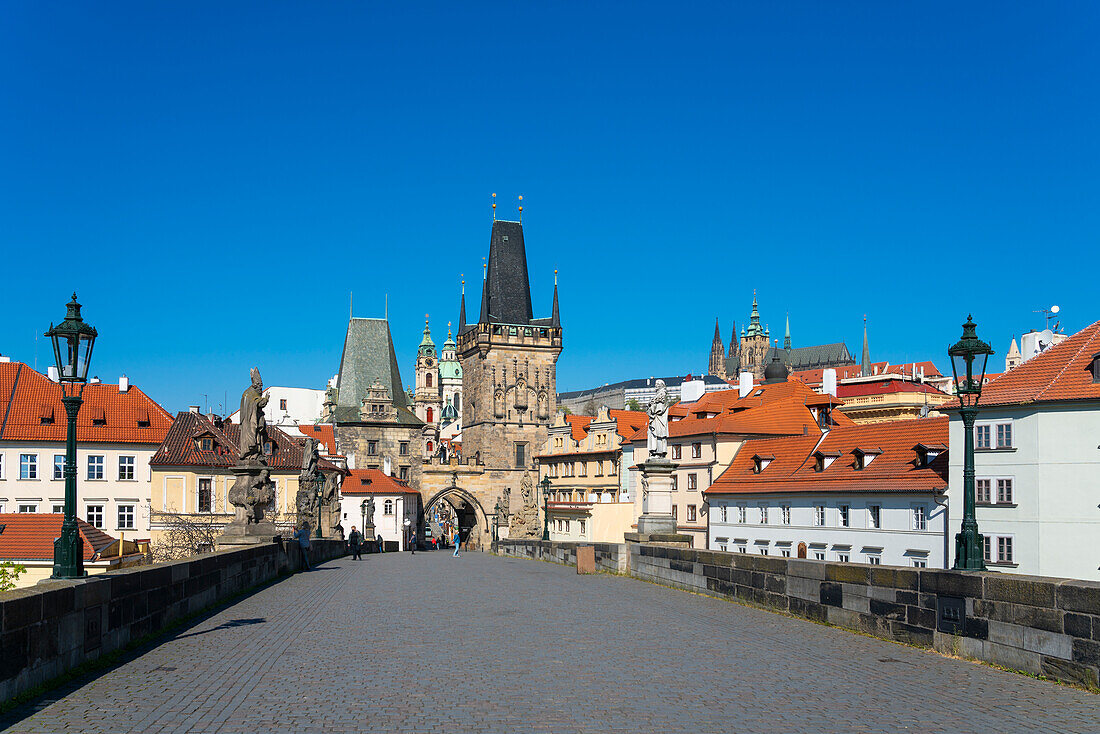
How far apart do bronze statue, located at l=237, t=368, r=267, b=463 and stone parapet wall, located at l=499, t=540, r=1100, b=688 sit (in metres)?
10.4

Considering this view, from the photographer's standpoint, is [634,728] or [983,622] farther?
[983,622]

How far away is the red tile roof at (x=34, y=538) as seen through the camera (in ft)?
102

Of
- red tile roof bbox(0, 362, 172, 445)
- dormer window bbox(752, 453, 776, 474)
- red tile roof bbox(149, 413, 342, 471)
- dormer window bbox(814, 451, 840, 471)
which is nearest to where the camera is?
dormer window bbox(814, 451, 840, 471)

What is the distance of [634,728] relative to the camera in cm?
783

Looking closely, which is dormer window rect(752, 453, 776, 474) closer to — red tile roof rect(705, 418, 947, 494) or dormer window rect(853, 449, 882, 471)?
red tile roof rect(705, 418, 947, 494)

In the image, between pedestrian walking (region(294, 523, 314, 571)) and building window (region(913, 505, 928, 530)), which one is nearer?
pedestrian walking (region(294, 523, 314, 571))

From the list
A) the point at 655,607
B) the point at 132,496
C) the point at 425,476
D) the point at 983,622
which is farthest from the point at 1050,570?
the point at 425,476

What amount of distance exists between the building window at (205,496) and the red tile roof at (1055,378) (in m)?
42.7

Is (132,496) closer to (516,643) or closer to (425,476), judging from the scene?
(425,476)

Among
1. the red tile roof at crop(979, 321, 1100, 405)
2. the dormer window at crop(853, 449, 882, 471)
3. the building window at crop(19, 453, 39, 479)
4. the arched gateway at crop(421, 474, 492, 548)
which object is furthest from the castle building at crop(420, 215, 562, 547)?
the red tile roof at crop(979, 321, 1100, 405)

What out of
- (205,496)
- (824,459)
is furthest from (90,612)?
(205,496)

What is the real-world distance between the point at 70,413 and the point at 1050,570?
36598mm

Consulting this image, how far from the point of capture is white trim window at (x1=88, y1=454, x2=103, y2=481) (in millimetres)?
62688

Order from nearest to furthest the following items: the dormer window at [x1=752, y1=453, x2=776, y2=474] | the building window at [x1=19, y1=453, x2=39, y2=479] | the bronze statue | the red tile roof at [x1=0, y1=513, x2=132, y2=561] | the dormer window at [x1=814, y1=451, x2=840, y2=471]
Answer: the bronze statue → the red tile roof at [x1=0, y1=513, x2=132, y2=561] → the dormer window at [x1=814, y1=451, x2=840, y2=471] → the dormer window at [x1=752, y1=453, x2=776, y2=474] → the building window at [x1=19, y1=453, x2=39, y2=479]
